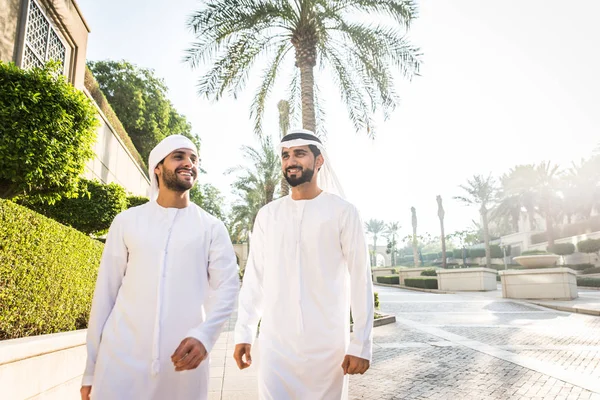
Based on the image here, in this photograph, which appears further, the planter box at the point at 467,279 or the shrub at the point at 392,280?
the shrub at the point at 392,280

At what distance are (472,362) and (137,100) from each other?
88.6 ft

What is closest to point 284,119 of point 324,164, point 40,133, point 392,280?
point 40,133

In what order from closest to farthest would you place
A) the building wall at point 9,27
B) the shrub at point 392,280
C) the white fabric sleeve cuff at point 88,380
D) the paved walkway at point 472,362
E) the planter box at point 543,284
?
the white fabric sleeve cuff at point 88,380, the paved walkway at point 472,362, the building wall at point 9,27, the planter box at point 543,284, the shrub at point 392,280

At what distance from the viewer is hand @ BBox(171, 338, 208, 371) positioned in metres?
2.06

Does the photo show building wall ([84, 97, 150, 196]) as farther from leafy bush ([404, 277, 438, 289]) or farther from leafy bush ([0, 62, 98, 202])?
leafy bush ([404, 277, 438, 289])

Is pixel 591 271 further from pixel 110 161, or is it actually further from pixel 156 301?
pixel 156 301

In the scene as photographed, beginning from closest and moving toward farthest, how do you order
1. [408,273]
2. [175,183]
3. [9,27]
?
[175,183]
[9,27]
[408,273]

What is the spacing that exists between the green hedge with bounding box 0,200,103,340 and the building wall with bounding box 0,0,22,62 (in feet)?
15.8

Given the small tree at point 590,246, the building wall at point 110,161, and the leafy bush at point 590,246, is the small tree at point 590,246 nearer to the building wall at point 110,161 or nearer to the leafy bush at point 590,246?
the leafy bush at point 590,246

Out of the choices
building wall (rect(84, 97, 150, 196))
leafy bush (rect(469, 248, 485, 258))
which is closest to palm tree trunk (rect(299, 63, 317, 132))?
building wall (rect(84, 97, 150, 196))

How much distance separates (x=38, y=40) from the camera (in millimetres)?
9477

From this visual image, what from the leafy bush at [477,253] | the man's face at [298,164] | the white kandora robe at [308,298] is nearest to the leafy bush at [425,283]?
the white kandora robe at [308,298]

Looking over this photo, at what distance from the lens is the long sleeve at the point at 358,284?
2.56 meters

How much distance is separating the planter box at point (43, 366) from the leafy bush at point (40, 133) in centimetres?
286
